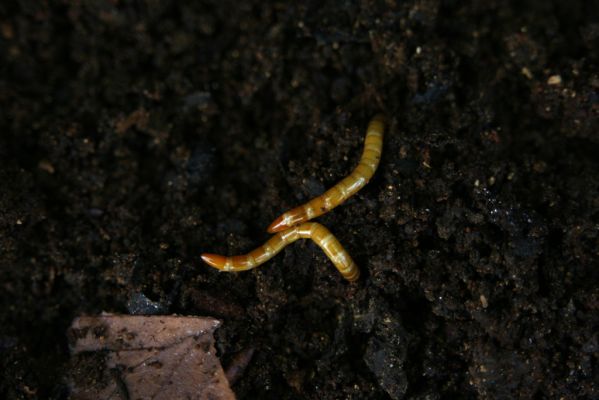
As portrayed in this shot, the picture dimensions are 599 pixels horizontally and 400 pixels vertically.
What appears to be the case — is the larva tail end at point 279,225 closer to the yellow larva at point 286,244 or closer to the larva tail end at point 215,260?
the yellow larva at point 286,244

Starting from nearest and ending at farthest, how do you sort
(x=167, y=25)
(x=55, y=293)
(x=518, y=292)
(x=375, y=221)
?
(x=518, y=292) → (x=375, y=221) → (x=55, y=293) → (x=167, y=25)

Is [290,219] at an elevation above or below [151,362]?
above

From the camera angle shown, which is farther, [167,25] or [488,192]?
[167,25]

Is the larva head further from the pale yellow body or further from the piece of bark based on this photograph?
the piece of bark

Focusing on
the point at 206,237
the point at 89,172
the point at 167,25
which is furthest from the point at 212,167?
the point at 167,25

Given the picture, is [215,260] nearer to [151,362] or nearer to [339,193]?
[151,362]

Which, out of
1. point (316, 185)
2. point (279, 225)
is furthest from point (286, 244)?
point (316, 185)

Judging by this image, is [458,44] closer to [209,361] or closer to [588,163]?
[588,163]
